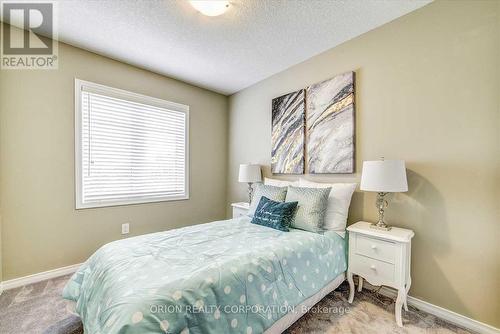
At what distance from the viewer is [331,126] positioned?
242 centimetres

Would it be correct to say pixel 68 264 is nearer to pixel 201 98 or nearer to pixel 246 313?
pixel 246 313

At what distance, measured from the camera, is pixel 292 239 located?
1738 millimetres

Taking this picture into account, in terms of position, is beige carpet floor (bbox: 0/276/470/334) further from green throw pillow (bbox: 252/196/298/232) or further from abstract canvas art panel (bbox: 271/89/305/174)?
abstract canvas art panel (bbox: 271/89/305/174)

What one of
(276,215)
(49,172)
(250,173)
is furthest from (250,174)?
(49,172)

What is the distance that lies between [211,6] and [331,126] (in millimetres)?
1642

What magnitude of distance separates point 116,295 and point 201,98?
10.1ft

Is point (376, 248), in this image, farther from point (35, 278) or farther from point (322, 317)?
point (35, 278)

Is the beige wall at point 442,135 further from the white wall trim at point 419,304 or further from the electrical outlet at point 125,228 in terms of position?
the electrical outlet at point 125,228

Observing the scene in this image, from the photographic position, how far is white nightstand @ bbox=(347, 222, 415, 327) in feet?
5.38

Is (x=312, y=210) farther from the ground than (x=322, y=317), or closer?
farther from the ground

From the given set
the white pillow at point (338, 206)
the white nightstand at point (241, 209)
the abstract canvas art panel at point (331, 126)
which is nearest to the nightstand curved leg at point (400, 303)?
the white pillow at point (338, 206)

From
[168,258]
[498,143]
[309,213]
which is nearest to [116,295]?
[168,258]

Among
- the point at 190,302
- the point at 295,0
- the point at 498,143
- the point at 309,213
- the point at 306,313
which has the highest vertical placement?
the point at 295,0

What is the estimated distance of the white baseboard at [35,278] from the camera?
2.10 metres
